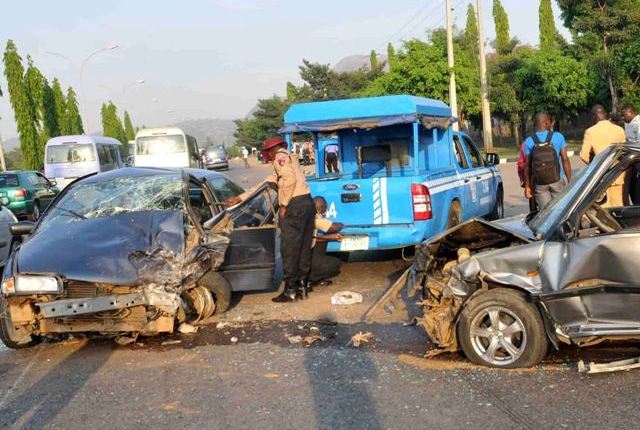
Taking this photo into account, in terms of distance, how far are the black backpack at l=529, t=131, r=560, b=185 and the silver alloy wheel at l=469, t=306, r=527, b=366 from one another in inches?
154

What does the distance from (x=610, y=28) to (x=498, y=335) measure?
3674 centimetres

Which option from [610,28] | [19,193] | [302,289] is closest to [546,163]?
[302,289]

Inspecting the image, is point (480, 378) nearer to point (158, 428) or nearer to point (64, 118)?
point (158, 428)

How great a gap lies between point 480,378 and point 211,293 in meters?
3.08

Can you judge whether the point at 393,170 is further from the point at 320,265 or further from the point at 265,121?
the point at 265,121

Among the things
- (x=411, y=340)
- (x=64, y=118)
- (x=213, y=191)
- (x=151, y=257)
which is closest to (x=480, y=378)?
(x=411, y=340)

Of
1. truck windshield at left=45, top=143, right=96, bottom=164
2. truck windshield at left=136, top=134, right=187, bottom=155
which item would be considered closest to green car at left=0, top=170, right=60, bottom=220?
truck windshield at left=45, top=143, right=96, bottom=164

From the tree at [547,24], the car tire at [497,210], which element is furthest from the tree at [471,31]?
the car tire at [497,210]

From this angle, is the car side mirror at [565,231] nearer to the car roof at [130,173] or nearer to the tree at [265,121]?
the car roof at [130,173]

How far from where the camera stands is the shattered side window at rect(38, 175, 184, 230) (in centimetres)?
704

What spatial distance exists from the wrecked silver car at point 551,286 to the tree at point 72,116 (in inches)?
2013

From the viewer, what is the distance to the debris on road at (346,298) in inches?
291

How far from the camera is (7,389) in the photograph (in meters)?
5.15

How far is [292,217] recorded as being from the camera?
296 inches
